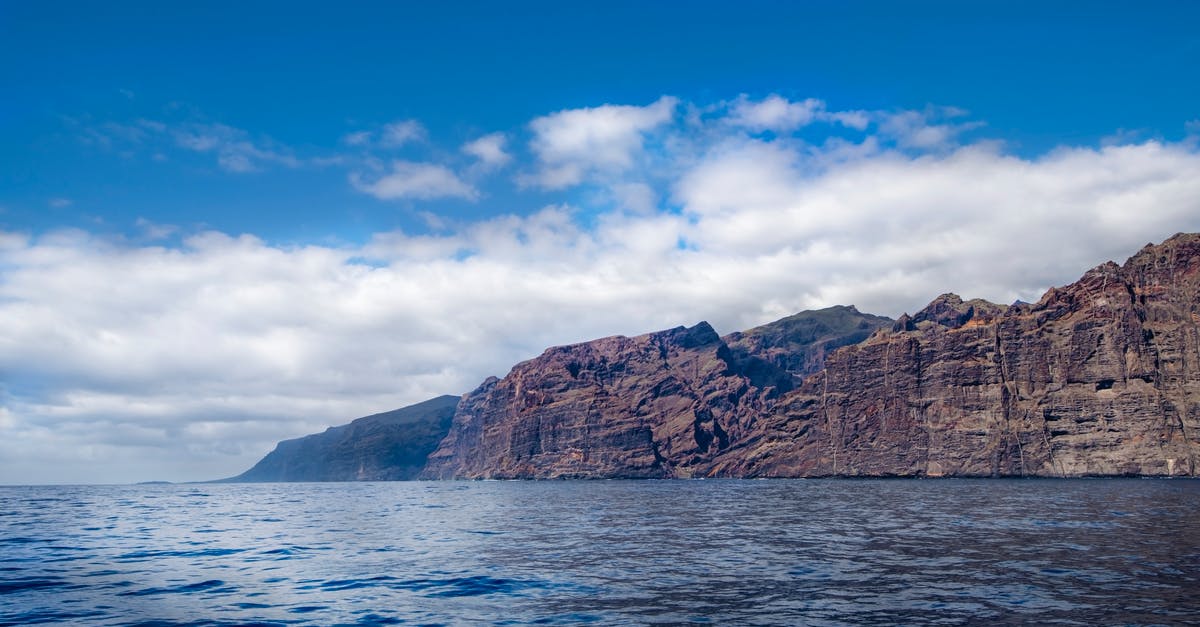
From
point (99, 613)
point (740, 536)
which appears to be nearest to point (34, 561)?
point (99, 613)

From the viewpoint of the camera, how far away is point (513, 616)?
26.8m

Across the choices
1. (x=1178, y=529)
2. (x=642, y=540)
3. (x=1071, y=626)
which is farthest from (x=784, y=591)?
(x=1178, y=529)

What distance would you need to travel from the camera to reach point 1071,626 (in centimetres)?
2347

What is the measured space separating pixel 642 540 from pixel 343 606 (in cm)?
2675

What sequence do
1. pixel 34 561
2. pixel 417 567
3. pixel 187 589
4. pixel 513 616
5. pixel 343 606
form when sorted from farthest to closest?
1. pixel 34 561
2. pixel 417 567
3. pixel 187 589
4. pixel 343 606
5. pixel 513 616

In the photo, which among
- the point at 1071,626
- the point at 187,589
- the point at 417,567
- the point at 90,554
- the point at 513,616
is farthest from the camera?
the point at 90,554

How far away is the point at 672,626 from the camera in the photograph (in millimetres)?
24484

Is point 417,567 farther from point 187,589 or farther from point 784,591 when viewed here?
point 784,591

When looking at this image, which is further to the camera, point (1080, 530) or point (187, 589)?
point (1080, 530)

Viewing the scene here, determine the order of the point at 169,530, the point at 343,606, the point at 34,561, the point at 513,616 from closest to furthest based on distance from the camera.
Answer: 1. the point at 513,616
2. the point at 343,606
3. the point at 34,561
4. the point at 169,530

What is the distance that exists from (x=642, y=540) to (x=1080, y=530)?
2912cm

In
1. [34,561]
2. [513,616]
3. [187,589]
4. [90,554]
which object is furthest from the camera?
[90,554]

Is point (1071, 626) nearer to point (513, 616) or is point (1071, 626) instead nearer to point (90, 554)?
point (513, 616)

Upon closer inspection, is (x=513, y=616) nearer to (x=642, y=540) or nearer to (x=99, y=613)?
(x=99, y=613)
